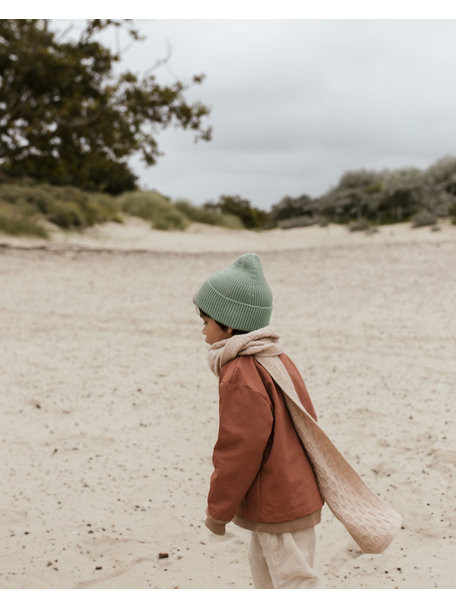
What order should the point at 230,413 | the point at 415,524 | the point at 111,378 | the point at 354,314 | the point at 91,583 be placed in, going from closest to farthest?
the point at 230,413
the point at 91,583
the point at 415,524
the point at 111,378
the point at 354,314

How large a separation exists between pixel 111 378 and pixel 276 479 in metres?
3.35

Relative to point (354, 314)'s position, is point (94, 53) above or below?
above

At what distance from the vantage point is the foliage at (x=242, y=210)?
21.6 m

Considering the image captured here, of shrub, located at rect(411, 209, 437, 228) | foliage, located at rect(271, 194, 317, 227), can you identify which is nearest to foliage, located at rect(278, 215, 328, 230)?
foliage, located at rect(271, 194, 317, 227)

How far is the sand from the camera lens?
9.64ft

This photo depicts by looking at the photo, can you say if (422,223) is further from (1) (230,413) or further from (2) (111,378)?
(1) (230,413)

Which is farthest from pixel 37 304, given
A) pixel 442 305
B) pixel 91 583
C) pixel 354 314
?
pixel 91 583

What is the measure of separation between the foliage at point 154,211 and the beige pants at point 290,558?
13.7m

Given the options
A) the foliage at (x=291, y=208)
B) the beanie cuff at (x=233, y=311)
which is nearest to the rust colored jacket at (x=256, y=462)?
the beanie cuff at (x=233, y=311)

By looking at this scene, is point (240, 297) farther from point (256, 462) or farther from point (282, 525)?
point (282, 525)

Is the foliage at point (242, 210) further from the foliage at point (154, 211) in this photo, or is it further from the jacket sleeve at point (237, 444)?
the jacket sleeve at point (237, 444)

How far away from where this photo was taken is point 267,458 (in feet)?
7.04

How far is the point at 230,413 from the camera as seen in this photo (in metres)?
2.08

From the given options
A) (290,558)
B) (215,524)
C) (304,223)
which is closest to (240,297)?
(215,524)
